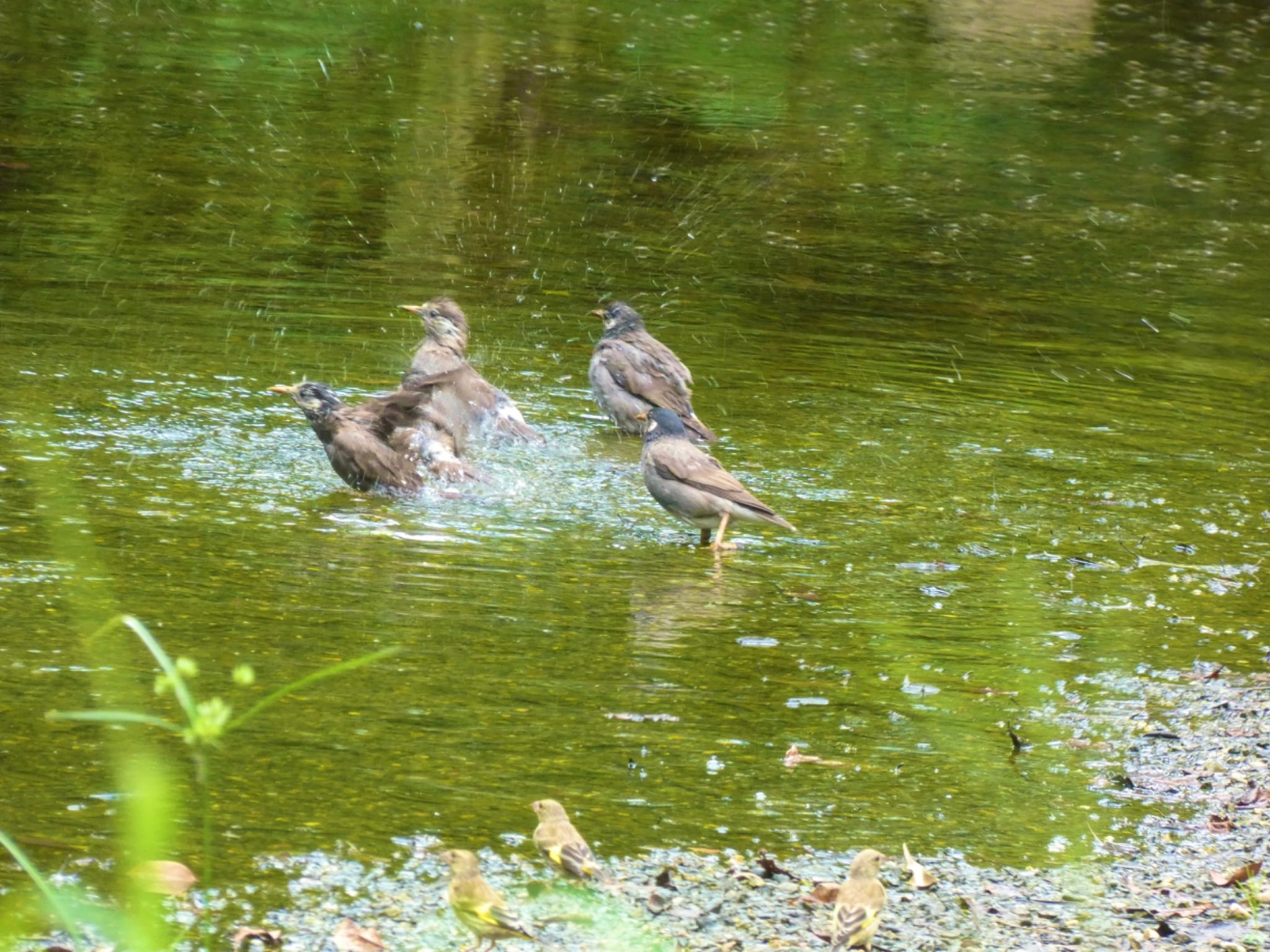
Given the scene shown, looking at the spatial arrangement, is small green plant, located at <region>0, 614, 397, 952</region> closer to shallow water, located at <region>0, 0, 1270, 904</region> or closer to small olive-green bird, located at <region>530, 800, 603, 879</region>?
shallow water, located at <region>0, 0, 1270, 904</region>

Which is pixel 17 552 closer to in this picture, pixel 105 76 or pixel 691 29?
pixel 105 76

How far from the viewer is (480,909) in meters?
4.48

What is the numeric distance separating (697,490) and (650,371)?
2260 mm

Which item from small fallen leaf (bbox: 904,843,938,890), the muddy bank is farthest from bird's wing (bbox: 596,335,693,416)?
small fallen leaf (bbox: 904,843,938,890)

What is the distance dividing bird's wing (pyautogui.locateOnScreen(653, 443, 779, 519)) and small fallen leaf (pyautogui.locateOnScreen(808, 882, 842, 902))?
341 cm

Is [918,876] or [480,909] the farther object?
[918,876]

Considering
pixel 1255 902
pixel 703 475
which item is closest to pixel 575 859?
pixel 1255 902

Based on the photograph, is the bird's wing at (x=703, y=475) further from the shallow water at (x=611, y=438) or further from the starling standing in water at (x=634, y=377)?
the starling standing in water at (x=634, y=377)

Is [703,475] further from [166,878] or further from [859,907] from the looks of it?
[166,878]

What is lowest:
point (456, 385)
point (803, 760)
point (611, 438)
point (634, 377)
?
point (611, 438)

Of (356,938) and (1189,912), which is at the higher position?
(356,938)

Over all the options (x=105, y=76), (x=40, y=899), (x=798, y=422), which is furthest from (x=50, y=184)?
(x=40, y=899)

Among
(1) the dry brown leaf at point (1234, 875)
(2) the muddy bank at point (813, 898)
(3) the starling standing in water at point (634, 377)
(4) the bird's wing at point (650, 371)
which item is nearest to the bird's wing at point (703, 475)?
(3) the starling standing in water at point (634, 377)

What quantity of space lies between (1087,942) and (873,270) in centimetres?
1086
